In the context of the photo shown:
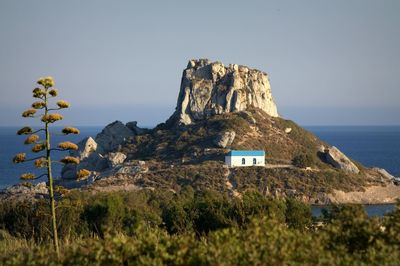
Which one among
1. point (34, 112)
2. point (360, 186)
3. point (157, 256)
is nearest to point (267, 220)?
point (157, 256)

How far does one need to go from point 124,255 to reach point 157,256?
0.72 m

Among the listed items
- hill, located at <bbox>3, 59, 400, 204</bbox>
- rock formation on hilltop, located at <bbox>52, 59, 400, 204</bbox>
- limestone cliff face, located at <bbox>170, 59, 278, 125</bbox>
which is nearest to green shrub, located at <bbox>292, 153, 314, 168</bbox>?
hill, located at <bbox>3, 59, 400, 204</bbox>

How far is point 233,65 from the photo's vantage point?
10694 centimetres

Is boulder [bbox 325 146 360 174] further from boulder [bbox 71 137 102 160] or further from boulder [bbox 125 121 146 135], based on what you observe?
boulder [bbox 71 137 102 160]

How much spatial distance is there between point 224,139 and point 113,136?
22.4m

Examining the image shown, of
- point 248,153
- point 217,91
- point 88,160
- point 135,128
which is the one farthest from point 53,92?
point 135,128

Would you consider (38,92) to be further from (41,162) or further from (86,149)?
(86,149)

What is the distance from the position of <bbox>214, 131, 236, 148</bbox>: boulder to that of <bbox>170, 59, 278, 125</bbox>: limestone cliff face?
10.6 m

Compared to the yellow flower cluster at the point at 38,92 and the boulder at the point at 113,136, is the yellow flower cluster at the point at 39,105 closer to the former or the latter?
the yellow flower cluster at the point at 38,92

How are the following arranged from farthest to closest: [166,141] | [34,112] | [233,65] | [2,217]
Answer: [233,65] < [166,141] < [2,217] < [34,112]

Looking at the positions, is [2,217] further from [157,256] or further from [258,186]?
[258,186]

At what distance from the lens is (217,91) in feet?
335

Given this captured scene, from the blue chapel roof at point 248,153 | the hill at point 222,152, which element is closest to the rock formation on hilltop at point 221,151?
the hill at point 222,152

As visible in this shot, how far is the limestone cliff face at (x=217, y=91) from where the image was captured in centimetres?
10225
